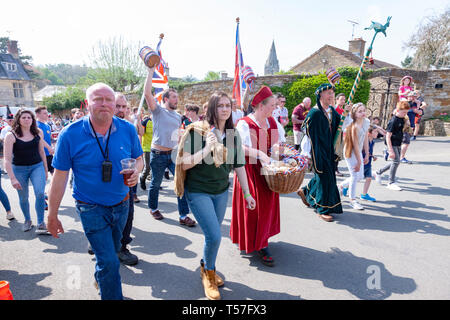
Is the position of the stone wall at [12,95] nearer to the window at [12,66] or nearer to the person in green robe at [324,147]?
the window at [12,66]

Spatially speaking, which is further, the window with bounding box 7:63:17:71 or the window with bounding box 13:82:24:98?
the window with bounding box 7:63:17:71

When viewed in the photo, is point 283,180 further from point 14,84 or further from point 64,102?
point 14,84

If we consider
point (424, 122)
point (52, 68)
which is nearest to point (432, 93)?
point (424, 122)

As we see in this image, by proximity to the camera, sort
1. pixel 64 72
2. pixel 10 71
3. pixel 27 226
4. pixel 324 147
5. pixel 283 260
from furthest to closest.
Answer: pixel 64 72 < pixel 10 71 < pixel 324 147 < pixel 27 226 < pixel 283 260

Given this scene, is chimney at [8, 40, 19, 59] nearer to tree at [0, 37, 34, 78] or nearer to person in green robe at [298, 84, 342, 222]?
tree at [0, 37, 34, 78]

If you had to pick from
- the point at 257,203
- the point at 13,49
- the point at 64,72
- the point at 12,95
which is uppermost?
the point at 64,72

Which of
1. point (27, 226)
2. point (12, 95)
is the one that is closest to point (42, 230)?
point (27, 226)

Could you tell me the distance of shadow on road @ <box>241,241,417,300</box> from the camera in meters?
2.98

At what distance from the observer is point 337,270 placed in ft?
11.0

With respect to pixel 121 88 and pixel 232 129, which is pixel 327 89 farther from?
pixel 121 88

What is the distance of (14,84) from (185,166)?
47143 mm

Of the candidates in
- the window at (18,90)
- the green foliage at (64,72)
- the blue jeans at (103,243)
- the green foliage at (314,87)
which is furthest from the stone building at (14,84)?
→ the green foliage at (64,72)

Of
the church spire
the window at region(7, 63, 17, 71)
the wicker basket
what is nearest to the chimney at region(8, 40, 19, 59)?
the window at region(7, 63, 17, 71)

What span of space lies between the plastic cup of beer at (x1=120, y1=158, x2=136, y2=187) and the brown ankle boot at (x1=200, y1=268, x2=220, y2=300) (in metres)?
1.30
